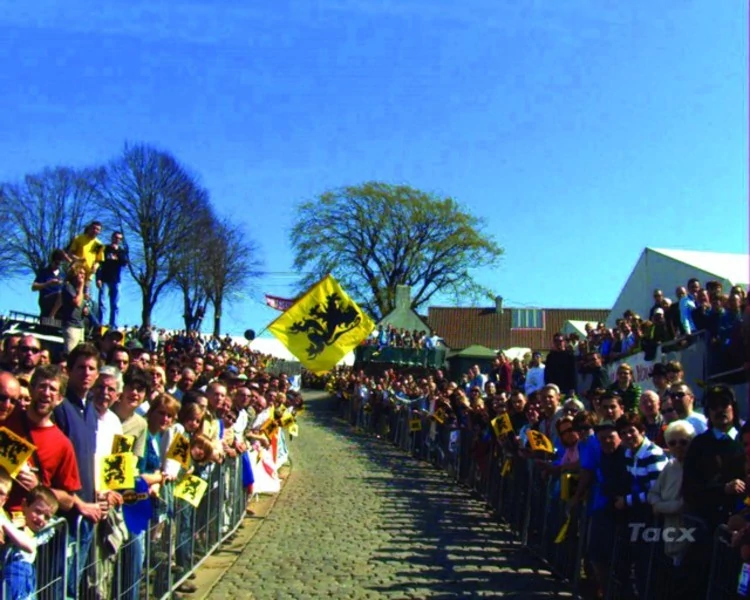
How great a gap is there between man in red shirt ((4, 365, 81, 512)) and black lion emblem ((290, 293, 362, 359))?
14.1 meters

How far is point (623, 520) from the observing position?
24.4 feet

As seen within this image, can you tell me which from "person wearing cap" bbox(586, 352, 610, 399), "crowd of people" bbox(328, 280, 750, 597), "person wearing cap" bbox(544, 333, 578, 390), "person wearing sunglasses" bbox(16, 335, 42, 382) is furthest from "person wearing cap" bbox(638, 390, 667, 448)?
"person wearing cap" bbox(544, 333, 578, 390)

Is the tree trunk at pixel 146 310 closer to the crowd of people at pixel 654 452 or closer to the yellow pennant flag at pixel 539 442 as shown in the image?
the crowd of people at pixel 654 452

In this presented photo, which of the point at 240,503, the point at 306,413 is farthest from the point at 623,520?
the point at 306,413

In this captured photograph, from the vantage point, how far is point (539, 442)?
35.1 feet

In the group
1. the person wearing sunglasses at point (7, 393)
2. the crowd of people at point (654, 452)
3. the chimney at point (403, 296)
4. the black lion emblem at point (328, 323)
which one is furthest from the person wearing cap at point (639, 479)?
the chimney at point (403, 296)

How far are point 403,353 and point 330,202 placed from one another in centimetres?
2384

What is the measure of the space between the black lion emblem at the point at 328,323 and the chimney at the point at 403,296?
142 ft

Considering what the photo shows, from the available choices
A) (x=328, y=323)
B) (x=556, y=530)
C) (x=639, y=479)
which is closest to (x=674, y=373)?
(x=556, y=530)

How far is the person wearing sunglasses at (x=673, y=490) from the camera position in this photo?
6.38 meters

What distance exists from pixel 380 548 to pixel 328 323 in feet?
30.8

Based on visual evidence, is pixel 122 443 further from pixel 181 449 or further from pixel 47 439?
Result: pixel 181 449

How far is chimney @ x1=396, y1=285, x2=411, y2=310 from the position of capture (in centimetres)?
6312

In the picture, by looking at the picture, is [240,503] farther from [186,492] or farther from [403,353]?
[403,353]
